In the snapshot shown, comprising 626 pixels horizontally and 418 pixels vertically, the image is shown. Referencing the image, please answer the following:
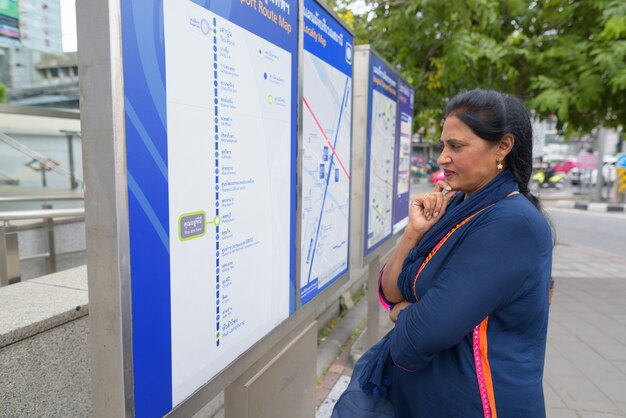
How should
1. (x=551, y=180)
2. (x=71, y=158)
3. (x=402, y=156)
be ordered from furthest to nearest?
(x=551, y=180), (x=71, y=158), (x=402, y=156)

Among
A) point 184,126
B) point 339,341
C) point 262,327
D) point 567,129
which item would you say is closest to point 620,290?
point 567,129

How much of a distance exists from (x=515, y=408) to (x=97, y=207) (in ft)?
4.04

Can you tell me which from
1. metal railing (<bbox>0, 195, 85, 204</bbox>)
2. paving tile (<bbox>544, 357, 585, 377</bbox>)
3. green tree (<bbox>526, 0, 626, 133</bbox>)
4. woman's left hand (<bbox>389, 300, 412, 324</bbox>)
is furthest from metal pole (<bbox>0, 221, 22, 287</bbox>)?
green tree (<bbox>526, 0, 626, 133</bbox>)

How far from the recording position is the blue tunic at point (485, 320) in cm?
128

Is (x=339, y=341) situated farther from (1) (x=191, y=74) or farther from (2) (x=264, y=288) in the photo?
(1) (x=191, y=74)

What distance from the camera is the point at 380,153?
10.7 ft

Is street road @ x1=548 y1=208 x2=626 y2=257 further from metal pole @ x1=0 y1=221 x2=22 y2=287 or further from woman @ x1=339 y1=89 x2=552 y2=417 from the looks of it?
metal pole @ x1=0 y1=221 x2=22 y2=287

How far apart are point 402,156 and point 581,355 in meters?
2.25

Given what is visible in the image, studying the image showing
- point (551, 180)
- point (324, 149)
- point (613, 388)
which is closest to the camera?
point (324, 149)

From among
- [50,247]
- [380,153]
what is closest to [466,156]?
[380,153]

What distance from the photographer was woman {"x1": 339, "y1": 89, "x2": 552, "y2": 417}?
129 cm

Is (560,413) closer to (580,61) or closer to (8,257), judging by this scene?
(8,257)

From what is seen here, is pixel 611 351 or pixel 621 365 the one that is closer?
pixel 621 365

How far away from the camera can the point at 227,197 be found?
1.36m
